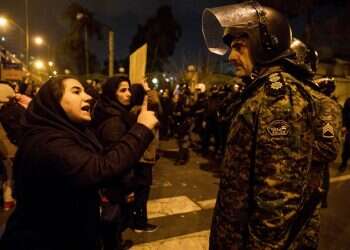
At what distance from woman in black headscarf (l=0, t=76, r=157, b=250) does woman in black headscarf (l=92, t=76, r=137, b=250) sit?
0.70 m

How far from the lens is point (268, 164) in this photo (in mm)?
1488

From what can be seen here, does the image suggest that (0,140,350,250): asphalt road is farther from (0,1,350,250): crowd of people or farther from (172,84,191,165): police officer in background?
(0,1,350,250): crowd of people

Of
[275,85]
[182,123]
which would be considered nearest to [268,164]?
[275,85]

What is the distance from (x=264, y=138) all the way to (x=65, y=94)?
1.24m

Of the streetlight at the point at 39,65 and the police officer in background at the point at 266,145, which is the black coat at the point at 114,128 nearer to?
the police officer in background at the point at 266,145

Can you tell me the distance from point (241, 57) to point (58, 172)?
49.6 inches

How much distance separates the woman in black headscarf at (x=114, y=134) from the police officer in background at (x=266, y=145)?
1.17 meters

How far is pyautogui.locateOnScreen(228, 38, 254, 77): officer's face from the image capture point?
1.79m

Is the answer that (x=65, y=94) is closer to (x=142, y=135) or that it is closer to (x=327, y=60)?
(x=142, y=135)

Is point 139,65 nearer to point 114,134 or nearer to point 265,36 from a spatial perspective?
point 114,134

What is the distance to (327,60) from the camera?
58.8ft

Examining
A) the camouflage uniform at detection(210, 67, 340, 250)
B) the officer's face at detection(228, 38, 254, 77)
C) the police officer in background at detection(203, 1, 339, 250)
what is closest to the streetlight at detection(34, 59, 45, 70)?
the officer's face at detection(228, 38, 254, 77)

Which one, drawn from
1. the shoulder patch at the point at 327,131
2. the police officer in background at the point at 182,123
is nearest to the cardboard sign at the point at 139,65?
the shoulder patch at the point at 327,131

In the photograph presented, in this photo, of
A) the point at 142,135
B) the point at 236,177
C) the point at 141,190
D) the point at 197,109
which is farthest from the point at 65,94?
the point at 197,109
